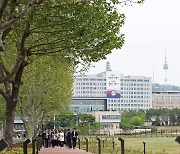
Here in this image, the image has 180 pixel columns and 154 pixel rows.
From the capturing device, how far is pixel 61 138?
40.7m

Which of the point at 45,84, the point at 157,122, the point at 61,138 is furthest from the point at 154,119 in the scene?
the point at 61,138

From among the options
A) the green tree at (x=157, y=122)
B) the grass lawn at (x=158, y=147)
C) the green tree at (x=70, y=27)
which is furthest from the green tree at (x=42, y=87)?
the green tree at (x=157, y=122)

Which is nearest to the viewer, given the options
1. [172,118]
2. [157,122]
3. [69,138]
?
[69,138]

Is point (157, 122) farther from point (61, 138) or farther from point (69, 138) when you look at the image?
point (69, 138)

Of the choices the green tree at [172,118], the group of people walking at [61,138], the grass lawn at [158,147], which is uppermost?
the green tree at [172,118]

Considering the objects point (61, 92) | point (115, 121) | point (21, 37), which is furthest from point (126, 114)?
point (21, 37)

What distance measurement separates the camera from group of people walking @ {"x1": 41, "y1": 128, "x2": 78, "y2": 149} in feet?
125

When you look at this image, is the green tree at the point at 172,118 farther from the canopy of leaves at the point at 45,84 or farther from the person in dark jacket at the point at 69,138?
the person in dark jacket at the point at 69,138

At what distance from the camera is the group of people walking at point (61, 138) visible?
38062 millimetres

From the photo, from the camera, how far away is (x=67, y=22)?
746 inches

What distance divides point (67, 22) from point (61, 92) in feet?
89.8

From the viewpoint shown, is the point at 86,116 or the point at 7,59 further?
the point at 86,116

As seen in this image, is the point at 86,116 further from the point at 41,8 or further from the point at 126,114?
the point at 41,8

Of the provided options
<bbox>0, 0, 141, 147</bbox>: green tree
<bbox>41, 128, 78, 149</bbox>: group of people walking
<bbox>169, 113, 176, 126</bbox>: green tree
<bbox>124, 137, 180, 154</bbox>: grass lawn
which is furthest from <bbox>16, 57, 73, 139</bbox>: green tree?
<bbox>169, 113, 176, 126</bbox>: green tree
